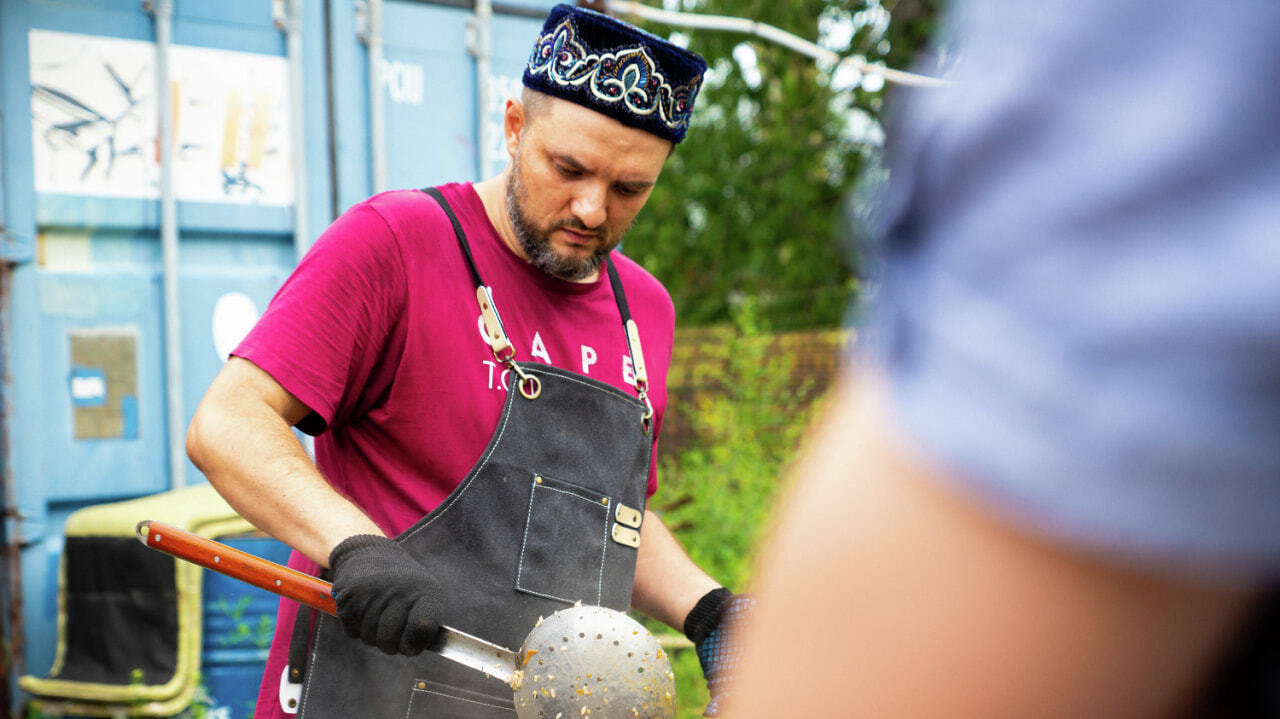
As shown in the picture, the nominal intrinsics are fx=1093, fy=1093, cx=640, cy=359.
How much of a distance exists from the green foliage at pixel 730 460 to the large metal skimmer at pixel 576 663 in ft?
7.86

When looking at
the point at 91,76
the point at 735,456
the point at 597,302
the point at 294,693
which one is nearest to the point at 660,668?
the point at 294,693

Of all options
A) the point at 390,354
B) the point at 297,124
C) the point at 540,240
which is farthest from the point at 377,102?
the point at 390,354

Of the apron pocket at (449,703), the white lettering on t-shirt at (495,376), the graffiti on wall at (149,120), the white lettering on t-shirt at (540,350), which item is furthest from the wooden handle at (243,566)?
the graffiti on wall at (149,120)

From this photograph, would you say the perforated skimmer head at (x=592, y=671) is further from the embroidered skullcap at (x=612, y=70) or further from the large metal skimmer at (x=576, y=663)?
the embroidered skullcap at (x=612, y=70)

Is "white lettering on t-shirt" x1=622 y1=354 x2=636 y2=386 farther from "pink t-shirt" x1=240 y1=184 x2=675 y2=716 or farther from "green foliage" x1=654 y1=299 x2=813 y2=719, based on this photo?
"green foliage" x1=654 y1=299 x2=813 y2=719

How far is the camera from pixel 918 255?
0.43 metres

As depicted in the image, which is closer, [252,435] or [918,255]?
[918,255]

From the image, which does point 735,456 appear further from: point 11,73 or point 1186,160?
point 1186,160

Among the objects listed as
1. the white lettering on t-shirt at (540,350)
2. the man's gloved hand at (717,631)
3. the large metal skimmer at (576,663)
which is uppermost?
the white lettering on t-shirt at (540,350)

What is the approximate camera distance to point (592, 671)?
1.65m

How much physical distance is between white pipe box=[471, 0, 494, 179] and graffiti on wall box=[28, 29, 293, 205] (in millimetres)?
681

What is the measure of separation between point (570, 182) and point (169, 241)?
189 cm

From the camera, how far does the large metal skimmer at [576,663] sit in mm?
1637

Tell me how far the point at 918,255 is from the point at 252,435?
168cm
